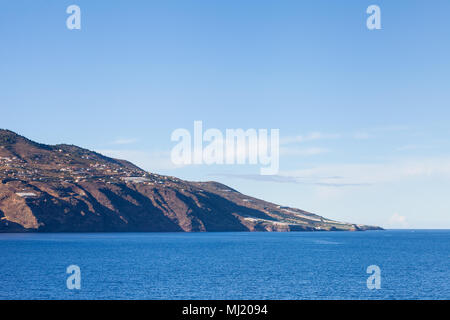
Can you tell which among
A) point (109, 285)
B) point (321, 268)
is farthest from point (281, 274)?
point (109, 285)

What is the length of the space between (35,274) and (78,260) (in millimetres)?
31294

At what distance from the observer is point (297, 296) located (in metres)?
68.2

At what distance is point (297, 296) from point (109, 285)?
2890 centimetres
